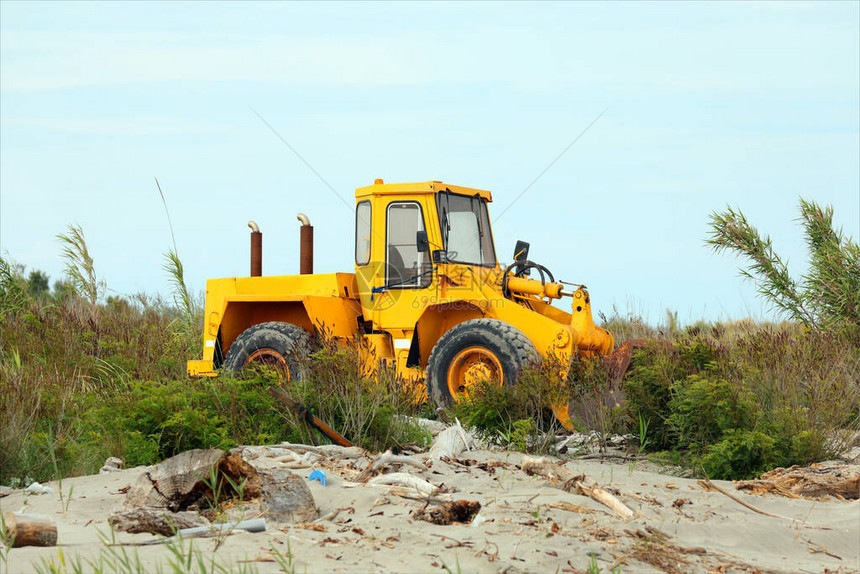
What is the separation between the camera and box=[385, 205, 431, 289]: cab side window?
11820mm

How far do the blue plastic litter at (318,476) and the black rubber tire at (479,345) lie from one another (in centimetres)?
372

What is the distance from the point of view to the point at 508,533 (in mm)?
5352

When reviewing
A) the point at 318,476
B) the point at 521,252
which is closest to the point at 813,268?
the point at 521,252

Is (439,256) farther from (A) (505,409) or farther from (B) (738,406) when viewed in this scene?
(B) (738,406)

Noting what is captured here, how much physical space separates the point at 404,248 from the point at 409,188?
784mm

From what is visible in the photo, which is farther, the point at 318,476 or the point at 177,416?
the point at 177,416

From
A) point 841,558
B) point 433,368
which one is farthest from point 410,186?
point 841,558

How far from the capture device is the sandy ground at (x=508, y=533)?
4.86m

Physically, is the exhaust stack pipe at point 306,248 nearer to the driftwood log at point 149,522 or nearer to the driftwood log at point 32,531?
the driftwood log at point 149,522

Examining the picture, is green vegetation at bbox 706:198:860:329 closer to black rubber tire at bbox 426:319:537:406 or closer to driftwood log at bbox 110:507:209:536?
black rubber tire at bbox 426:319:537:406

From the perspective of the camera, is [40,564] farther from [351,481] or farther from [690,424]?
[690,424]

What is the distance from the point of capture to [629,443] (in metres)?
9.40

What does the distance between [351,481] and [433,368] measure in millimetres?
4370

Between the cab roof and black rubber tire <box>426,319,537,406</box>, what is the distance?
1956 millimetres
